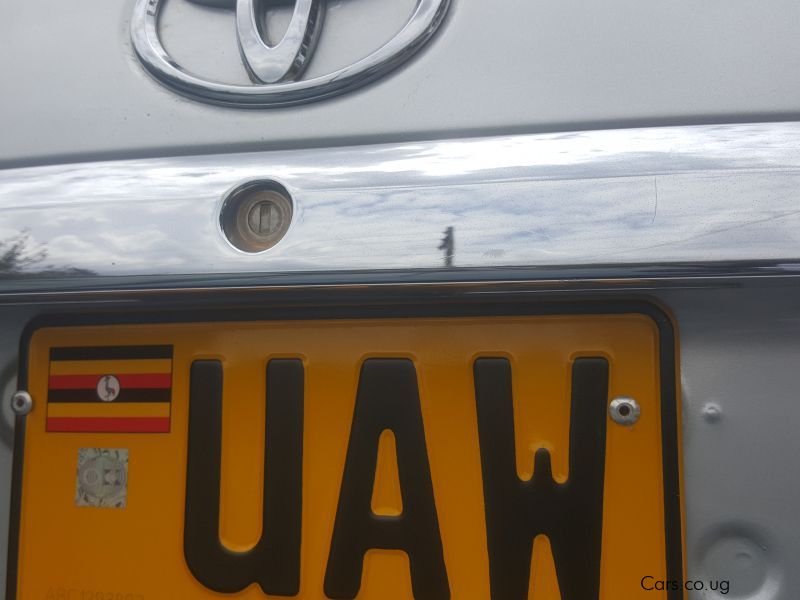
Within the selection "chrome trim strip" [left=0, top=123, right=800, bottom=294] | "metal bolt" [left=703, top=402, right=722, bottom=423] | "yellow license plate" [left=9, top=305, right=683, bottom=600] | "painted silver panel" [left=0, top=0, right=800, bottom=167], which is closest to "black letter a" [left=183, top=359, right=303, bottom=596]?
"yellow license plate" [left=9, top=305, right=683, bottom=600]

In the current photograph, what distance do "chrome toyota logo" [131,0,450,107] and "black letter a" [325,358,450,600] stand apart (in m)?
0.35

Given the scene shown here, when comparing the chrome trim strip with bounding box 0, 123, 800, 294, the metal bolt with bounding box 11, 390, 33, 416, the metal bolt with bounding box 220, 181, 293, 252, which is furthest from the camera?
the metal bolt with bounding box 11, 390, 33, 416

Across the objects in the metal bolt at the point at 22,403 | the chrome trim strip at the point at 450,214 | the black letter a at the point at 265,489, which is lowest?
the black letter a at the point at 265,489

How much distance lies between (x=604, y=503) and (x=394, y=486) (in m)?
0.24

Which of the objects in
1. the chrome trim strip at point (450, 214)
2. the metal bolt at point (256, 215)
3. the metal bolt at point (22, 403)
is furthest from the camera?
the metal bolt at point (22, 403)

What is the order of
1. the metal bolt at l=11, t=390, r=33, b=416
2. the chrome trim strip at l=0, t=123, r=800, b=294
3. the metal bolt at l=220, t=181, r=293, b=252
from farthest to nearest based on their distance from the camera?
the metal bolt at l=11, t=390, r=33, b=416 → the metal bolt at l=220, t=181, r=293, b=252 → the chrome trim strip at l=0, t=123, r=800, b=294

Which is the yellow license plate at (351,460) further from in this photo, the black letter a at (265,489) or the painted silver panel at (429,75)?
the painted silver panel at (429,75)

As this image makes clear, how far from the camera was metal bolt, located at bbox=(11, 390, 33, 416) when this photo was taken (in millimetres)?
1051

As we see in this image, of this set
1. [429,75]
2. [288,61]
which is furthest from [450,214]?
[288,61]

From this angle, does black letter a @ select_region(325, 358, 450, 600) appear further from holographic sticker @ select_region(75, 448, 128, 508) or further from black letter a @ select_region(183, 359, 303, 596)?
holographic sticker @ select_region(75, 448, 128, 508)

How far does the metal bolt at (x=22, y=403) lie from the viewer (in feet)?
3.45

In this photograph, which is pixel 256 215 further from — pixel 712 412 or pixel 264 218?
pixel 712 412

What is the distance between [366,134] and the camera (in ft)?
3.14

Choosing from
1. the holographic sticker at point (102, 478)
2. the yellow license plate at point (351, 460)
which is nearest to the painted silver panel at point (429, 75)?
the yellow license plate at point (351, 460)
